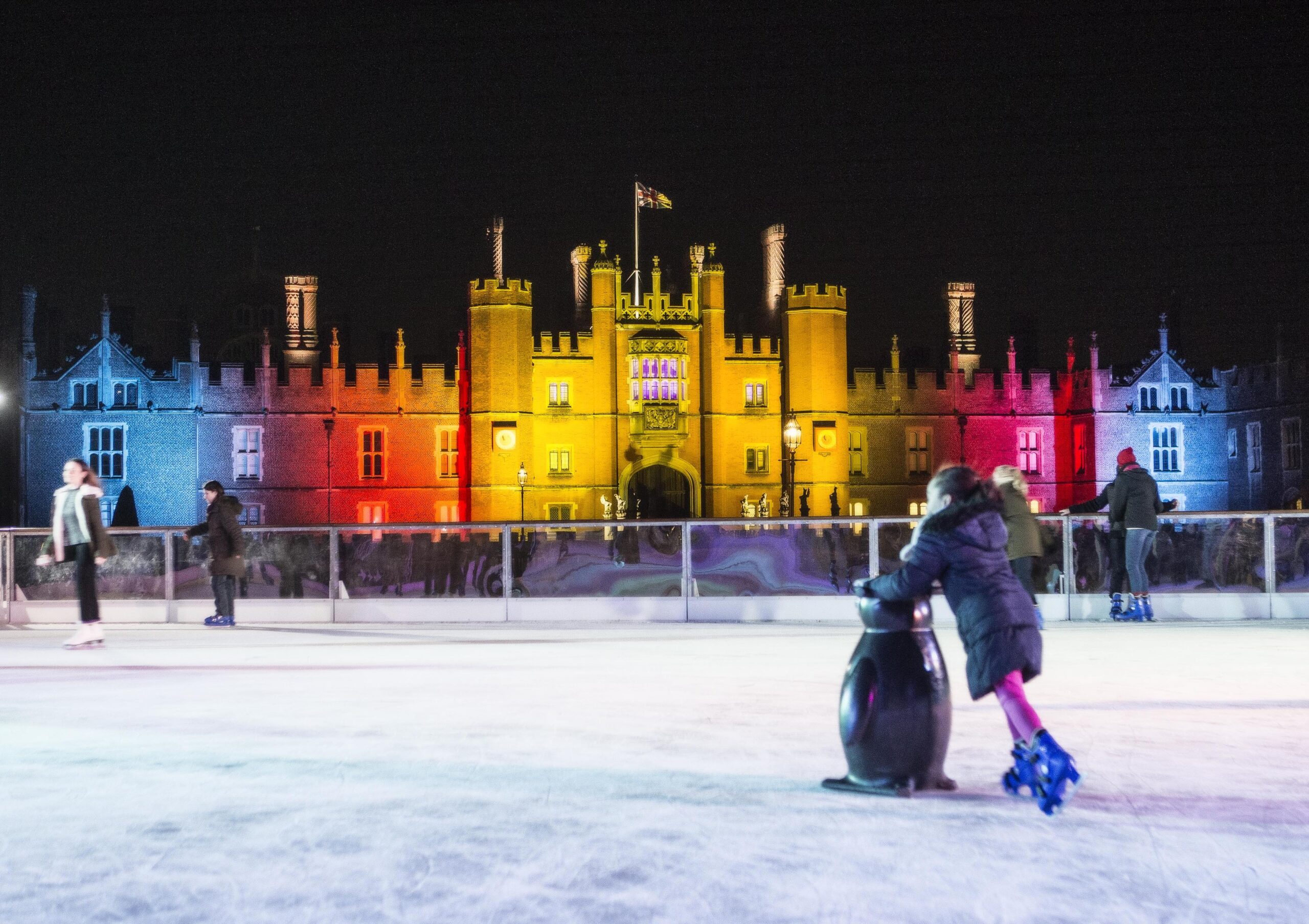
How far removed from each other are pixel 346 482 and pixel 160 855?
34.0 metres

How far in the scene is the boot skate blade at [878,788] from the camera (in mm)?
4023

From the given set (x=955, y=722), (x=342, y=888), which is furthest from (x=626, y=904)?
(x=955, y=722)

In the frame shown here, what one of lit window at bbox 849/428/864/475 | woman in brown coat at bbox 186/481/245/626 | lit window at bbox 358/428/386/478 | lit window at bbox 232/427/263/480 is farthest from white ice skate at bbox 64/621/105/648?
lit window at bbox 849/428/864/475

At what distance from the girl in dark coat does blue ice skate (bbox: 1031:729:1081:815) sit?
2.1 inches

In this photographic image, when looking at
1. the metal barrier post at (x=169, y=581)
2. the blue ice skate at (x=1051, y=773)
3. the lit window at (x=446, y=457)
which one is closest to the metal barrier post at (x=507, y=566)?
the metal barrier post at (x=169, y=581)

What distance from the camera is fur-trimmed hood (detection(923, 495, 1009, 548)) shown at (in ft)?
12.7

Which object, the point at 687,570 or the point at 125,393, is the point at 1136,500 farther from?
the point at 125,393

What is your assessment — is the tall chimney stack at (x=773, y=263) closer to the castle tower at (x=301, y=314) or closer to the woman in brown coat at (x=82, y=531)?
the castle tower at (x=301, y=314)

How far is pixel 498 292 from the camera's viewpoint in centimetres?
3688

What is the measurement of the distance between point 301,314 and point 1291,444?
3063 centimetres

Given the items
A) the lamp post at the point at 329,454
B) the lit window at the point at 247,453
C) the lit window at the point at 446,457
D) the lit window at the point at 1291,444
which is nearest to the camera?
the lit window at the point at 247,453

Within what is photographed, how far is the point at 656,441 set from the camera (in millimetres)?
36375

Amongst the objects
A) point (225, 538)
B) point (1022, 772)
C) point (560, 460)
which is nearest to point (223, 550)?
point (225, 538)

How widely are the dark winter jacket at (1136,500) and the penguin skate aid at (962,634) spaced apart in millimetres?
7365
